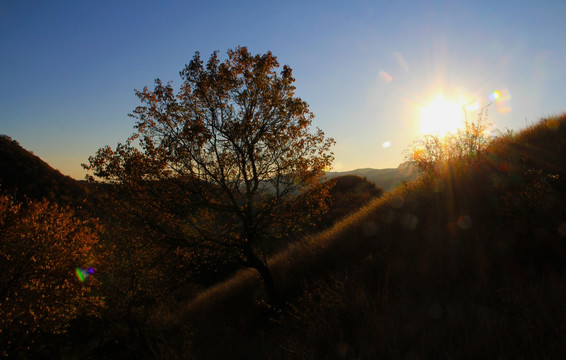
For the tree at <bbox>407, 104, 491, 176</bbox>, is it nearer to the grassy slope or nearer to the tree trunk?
the grassy slope

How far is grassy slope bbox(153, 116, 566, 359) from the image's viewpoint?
4125 mm

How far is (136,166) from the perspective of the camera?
7.35 metres

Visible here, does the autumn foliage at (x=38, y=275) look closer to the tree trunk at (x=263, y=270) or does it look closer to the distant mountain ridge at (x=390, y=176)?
the tree trunk at (x=263, y=270)

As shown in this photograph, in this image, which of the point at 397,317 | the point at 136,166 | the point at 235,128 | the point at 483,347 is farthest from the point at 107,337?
the point at 483,347

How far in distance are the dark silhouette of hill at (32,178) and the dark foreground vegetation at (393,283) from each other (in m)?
29.3

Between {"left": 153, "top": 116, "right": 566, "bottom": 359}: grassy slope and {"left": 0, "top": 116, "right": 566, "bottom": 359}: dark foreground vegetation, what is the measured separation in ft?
0.11

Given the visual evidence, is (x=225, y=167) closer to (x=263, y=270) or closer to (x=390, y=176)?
(x=263, y=270)

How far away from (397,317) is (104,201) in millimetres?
7666

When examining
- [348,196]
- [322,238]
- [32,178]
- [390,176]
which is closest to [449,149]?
[322,238]

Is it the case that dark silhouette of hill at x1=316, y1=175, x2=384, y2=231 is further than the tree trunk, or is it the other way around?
dark silhouette of hill at x1=316, y1=175, x2=384, y2=231

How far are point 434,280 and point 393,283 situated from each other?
3.01 ft

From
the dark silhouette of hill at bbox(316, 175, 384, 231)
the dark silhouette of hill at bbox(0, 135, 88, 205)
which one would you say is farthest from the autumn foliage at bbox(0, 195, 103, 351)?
the dark silhouette of hill at bbox(0, 135, 88, 205)

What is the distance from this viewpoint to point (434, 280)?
645 centimetres

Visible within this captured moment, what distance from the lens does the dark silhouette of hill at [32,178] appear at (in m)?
39.5
